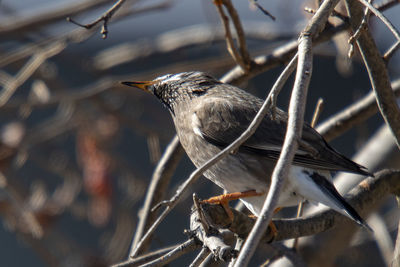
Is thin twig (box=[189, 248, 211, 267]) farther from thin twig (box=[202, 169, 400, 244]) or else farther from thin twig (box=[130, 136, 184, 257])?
thin twig (box=[130, 136, 184, 257])

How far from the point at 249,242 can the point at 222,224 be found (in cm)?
101

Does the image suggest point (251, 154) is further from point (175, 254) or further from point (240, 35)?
point (175, 254)

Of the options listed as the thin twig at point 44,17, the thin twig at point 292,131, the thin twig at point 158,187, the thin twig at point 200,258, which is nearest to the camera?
the thin twig at point 292,131

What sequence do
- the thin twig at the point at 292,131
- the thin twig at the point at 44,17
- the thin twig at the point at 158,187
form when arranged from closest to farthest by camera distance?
the thin twig at the point at 292,131, the thin twig at the point at 158,187, the thin twig at the point at 44,17

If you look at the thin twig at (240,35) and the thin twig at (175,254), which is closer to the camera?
the thin twig at (175,254)

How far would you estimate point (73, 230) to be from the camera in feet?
23.5

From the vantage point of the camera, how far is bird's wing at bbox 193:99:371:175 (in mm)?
2754

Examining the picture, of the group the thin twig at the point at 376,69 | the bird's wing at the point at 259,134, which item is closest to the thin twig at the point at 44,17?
the bird's wing at the point at 259,134

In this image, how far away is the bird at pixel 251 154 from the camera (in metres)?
2.74

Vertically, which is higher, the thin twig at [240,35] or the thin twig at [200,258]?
the thin twig at [240,35]

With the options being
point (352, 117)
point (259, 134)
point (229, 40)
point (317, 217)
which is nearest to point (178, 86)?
point (229, 40)

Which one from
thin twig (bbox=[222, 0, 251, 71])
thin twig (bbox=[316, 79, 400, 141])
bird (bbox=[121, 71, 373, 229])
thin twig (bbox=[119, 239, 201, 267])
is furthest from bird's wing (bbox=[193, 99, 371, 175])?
thin twig (bbox=[119, 239, 201, 267])

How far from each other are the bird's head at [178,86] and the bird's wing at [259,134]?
26 cm

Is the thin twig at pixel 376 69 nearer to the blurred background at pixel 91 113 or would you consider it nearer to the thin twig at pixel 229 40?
the thin twig at pixel 229 40
